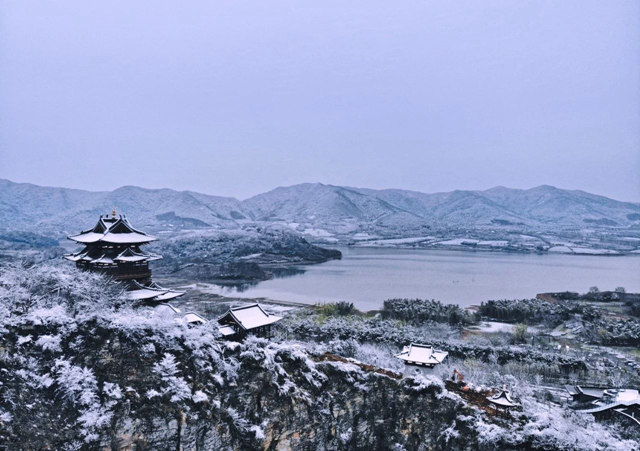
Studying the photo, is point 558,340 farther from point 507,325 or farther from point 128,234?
point 128,234

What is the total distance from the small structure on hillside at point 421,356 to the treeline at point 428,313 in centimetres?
1367

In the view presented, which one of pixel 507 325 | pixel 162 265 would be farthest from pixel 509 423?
pixel 162 265

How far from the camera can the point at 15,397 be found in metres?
7.80

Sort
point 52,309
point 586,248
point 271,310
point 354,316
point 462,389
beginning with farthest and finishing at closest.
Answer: point 586,248 < point 271,310 < point 354,316 < point 462,389 < point 52,309

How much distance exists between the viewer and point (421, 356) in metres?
20.7

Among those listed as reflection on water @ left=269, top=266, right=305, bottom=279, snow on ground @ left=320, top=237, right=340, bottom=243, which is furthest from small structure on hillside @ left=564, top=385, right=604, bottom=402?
snow on ground @ left=320, top=237, right=340, bottom=243

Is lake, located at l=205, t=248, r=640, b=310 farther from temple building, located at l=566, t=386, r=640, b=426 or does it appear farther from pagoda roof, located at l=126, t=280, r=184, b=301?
pagoda roof, located at l=126, t=280, r=184, b=301

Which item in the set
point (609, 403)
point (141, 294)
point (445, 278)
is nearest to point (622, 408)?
point (609, 403)

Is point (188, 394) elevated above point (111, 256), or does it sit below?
below

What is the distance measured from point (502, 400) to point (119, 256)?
1380cm

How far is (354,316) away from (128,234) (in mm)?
24205

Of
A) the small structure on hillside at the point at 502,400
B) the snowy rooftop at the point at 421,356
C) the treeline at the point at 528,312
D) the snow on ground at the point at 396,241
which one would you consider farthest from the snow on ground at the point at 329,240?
the small structure on hillside at the point at 502,400

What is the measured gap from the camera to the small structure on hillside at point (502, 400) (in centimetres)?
1217

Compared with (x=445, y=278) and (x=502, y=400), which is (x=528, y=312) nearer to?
(x=445, y=278)
